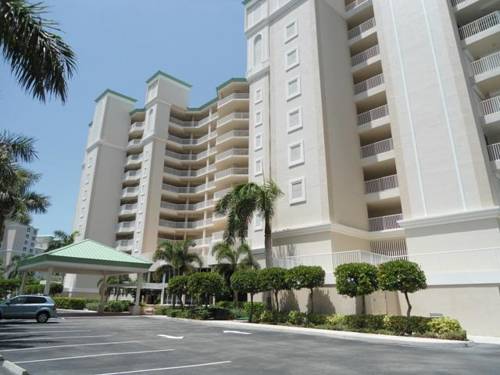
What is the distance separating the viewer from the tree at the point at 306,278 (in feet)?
72.8

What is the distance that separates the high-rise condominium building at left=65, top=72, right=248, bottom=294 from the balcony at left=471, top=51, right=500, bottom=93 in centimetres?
3090

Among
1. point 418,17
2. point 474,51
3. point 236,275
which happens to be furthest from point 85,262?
point 474,51

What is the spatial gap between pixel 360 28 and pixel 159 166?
37119 mm

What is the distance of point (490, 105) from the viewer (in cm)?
2464

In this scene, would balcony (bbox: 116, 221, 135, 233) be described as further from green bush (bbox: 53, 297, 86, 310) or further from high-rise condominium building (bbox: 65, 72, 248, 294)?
green bush (bbox: 53, 297, 86, 310)

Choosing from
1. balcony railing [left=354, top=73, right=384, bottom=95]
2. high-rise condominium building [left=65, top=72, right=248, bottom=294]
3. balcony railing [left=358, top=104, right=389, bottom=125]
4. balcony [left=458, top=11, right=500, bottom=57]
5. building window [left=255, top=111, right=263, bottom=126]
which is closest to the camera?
balcony [left=458, top=11, right=500, bottom=57]

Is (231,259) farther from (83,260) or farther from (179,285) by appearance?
→ (83,260)

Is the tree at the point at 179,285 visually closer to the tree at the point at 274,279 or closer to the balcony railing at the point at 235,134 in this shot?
the tree at the point at 274,279

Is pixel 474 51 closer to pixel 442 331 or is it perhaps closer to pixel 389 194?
pixel 389 194

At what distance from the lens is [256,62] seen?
39.1 m

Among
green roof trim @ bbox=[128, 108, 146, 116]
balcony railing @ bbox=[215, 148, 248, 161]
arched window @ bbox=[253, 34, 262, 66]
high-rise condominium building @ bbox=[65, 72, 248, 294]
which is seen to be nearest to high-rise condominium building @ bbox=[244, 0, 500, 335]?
arched window @ bbox=[253, 34, 262, 66]

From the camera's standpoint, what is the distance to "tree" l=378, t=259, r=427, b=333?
18.2m

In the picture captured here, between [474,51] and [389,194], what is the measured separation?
12640mm

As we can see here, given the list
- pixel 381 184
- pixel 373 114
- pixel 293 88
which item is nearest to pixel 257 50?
pixel 293 88
